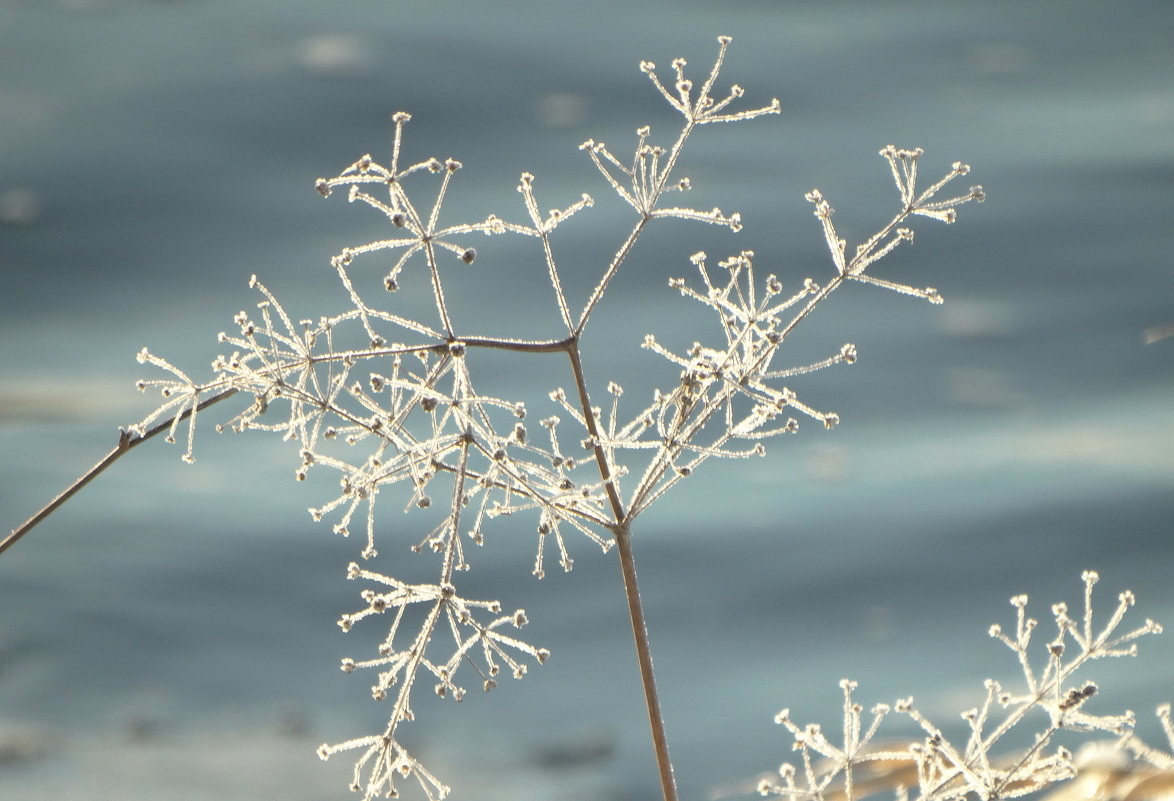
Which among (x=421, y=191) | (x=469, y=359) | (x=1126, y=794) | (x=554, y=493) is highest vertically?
(x=421, y=191)

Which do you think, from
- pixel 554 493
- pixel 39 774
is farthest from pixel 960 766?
pixel 39 774

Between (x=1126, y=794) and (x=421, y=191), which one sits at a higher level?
(x=421, y=191)

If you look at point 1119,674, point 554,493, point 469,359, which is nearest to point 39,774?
point 469,359

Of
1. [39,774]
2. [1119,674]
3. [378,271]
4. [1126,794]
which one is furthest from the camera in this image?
[378,271]

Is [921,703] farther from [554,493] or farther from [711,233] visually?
[554,493]

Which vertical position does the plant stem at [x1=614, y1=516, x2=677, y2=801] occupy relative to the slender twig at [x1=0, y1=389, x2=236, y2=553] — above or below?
below

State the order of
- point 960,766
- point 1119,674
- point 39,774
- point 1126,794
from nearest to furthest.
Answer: point 960,766 → point 1126,794 → point 39,774 → point 1119,674

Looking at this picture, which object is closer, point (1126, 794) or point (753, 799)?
point (1126, 794)

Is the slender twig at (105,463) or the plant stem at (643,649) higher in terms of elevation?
the slender twig at (105,463)

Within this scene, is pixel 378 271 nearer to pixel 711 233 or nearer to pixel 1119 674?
pixel 711 233
